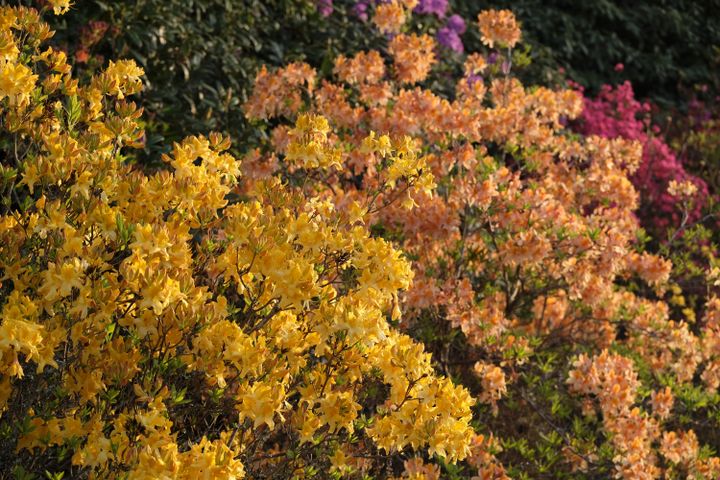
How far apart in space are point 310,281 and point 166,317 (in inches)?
12.9

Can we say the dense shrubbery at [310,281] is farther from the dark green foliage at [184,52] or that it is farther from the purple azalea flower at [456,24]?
the purple azalea flower at [456,24]

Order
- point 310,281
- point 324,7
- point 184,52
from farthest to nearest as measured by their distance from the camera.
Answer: point 324,7, point 184,52, point 310,281

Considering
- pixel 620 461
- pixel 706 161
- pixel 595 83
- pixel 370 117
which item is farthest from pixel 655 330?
pixel 595 83

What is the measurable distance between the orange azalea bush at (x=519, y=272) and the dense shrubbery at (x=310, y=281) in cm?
1

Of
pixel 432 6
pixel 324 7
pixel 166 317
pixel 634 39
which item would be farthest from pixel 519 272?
pixel 634 39

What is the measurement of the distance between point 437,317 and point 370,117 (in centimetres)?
87

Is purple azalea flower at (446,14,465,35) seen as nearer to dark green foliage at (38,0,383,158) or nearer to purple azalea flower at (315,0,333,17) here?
purple azalea flower at (315,0,333,17)

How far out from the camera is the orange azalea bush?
3.39 meters

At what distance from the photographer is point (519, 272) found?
13.0ft

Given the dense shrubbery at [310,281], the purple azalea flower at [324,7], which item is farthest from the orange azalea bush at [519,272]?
the purple azalea flower at [324,7]

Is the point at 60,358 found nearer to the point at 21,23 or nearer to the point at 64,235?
the point at 64,235

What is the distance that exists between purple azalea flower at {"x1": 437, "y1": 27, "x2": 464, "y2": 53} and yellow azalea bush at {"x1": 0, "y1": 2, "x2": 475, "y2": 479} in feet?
15.8

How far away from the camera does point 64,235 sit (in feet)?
6.50

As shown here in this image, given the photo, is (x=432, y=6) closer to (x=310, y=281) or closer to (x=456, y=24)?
(x=456, y=24)
